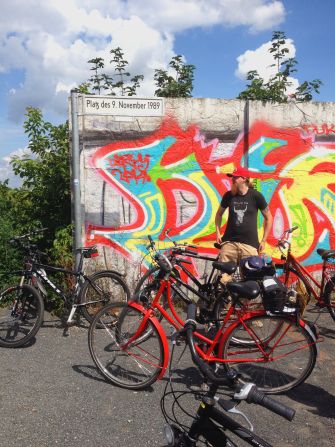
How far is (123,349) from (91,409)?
62 centimetres

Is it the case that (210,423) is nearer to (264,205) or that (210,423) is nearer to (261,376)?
(261,376)

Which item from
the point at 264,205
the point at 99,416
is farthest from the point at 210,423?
the point at 264,205

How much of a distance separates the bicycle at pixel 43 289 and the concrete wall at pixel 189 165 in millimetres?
625

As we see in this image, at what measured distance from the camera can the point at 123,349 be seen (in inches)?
150

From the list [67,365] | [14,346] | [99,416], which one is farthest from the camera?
[14,346]

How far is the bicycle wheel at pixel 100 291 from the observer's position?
508 cm

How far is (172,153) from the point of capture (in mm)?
5691

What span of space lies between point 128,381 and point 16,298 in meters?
1.74

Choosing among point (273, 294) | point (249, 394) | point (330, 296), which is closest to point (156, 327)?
point (273, 294)

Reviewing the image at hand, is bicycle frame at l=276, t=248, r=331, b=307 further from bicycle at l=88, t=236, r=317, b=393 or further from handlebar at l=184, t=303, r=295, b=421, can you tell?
handlebar at l=184, t=303, r=295, b=421

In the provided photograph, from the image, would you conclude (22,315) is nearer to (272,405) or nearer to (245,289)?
(245,289)

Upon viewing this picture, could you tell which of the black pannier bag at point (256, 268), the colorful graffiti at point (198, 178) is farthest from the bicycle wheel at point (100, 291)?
the black pannier bag at point (256, 268)

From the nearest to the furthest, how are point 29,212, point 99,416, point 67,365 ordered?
point 99,416, point 67,365, point 29,212

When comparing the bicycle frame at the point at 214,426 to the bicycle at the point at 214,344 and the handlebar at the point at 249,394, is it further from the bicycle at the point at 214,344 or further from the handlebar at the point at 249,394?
the bicycle at the point at 214,344
